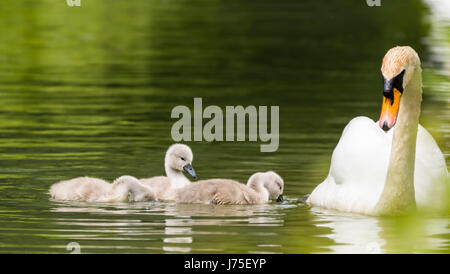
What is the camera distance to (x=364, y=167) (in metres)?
10.9

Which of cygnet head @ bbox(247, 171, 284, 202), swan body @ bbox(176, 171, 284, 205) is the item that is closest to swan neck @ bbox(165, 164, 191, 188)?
swan body @ bbox(176, 171, 284, 205)


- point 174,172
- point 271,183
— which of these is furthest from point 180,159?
point 271,183

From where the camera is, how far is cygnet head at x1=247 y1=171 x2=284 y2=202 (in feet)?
38.2

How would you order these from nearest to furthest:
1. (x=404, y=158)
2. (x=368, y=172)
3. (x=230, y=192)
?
(x=404, y=158)
(x=368, y=172)
(x=230, y=192)

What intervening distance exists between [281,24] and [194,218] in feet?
75.2

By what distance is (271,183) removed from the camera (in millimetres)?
11641

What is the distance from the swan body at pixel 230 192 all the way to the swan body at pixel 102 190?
39cm

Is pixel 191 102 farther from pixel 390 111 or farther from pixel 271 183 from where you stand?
pixel 390 111

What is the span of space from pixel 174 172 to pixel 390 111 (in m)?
3.09

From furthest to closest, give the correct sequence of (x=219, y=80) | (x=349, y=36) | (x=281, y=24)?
(x=281, y=24), (x=349, y=36), (x=219, y=80)
